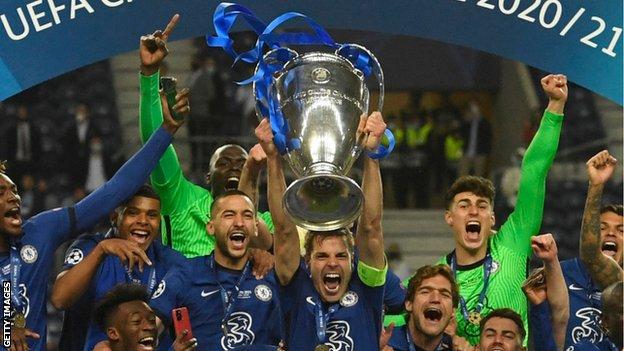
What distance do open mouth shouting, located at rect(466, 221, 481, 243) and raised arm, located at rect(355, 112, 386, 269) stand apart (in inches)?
23.5

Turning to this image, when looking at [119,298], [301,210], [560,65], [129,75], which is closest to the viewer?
[301,210]

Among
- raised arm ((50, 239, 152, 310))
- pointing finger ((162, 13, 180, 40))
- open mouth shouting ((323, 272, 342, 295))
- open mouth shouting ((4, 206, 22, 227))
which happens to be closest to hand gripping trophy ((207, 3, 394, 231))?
pointing finger ((162, 13, 180, 40))

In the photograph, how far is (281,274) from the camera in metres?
5.86

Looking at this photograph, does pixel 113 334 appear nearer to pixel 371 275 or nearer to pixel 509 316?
pixel 371 275

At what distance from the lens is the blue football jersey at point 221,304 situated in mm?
5980

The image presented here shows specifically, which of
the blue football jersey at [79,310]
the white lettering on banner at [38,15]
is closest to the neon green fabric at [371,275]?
the blue football jersey at [79,310]

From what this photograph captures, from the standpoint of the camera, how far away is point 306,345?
5.85 metres

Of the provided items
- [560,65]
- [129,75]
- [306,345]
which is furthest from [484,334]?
[129,75]

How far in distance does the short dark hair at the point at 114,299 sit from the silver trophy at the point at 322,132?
741 millimetres

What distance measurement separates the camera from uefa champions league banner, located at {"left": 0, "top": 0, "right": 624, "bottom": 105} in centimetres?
629

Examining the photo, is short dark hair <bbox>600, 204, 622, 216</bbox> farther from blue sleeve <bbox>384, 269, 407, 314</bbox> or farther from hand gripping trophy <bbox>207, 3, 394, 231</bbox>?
hand gripping trophy <bbox>207, 3, 394, 231</bbox>

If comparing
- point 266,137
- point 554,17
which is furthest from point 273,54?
point 554,17

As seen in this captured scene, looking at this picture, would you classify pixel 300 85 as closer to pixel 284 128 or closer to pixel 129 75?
pixel 284 128

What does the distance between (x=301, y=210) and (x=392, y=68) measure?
28.7 feet
